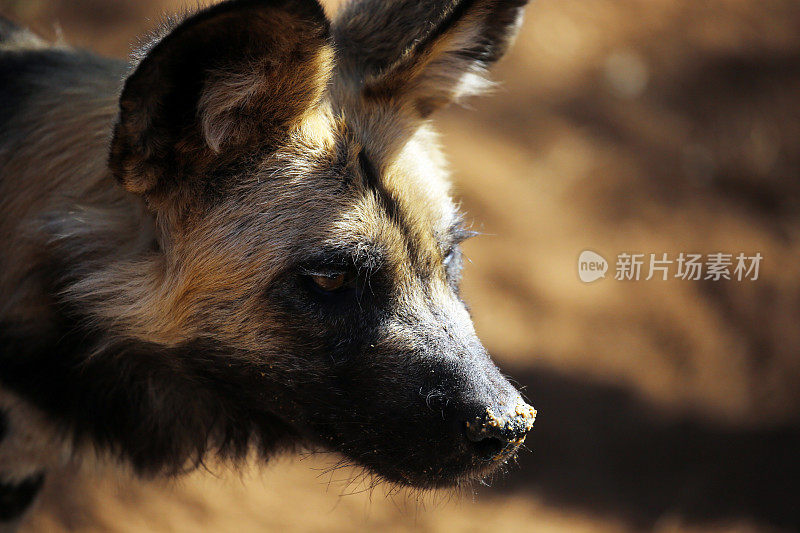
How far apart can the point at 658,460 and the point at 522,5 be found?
3223mm

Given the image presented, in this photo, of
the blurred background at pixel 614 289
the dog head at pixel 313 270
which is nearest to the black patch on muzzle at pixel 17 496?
the blurred background at pixel 614 289

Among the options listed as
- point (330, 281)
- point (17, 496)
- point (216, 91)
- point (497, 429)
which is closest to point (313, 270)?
point (330, 281)

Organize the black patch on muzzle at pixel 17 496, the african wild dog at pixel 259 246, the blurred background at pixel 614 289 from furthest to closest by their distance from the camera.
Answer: the blurred background at pixel 614 289 < the black patch on muzzle at pixel 17 496 < the african wild dog at pixel 259 246

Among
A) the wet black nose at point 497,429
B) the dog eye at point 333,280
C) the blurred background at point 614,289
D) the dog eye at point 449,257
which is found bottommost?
the blurred background at point 614,289

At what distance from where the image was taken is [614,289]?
4742 mm

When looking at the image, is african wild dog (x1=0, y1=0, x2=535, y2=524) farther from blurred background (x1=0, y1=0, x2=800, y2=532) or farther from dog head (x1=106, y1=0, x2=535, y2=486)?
blurred background (x1=0, y1=0, x2=800, y2=532)

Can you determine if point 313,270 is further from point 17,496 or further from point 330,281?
point 17,496

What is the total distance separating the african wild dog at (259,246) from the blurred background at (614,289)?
192cm

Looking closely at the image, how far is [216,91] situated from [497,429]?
1.11 metres

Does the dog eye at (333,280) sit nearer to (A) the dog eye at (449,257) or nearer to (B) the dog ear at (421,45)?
(A) the dog eye at (449,257)

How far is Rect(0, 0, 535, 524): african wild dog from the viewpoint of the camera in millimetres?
1907

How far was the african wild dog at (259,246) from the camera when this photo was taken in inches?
75.1

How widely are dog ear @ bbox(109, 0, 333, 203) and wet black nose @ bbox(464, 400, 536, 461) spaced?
36.7 inches

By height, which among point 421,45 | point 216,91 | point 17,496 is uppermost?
point 216,91
